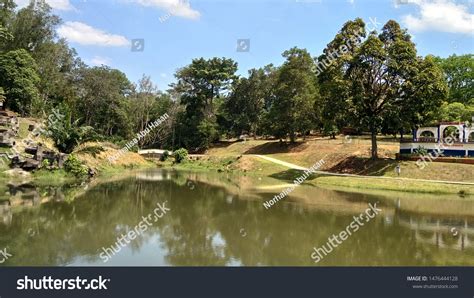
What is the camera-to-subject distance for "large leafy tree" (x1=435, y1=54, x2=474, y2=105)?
205 ft

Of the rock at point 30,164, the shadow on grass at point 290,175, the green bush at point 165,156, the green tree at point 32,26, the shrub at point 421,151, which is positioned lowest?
the shadow on grass at point 290,175

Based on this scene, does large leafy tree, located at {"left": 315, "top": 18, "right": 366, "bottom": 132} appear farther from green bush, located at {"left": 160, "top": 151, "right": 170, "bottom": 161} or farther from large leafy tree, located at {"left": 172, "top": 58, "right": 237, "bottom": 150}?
large leafy tree, located at {"left": 172, "top": 58, "right": 237, "bottom": 150}

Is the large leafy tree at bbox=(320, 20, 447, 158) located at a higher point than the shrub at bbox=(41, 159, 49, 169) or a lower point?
higher

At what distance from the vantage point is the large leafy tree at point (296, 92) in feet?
167

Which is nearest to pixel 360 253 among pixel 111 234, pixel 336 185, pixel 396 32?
pixel 111 234

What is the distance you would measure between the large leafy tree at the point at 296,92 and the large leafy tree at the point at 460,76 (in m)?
26.3

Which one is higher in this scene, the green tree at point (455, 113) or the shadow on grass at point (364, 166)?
the green tree at point (455, 113)

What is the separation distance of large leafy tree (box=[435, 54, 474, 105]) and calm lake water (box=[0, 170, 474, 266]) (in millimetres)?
43581

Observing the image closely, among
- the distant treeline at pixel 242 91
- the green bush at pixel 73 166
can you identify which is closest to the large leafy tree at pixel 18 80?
the distant treeline at pixel 242 91

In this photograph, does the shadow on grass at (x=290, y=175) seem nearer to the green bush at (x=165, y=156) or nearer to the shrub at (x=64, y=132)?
the shrub at (x=64, y=132)

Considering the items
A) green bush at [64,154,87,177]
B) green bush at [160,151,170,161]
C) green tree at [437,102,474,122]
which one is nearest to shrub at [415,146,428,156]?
green tree at [437,102,474,122]

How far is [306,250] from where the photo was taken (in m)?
13.0
